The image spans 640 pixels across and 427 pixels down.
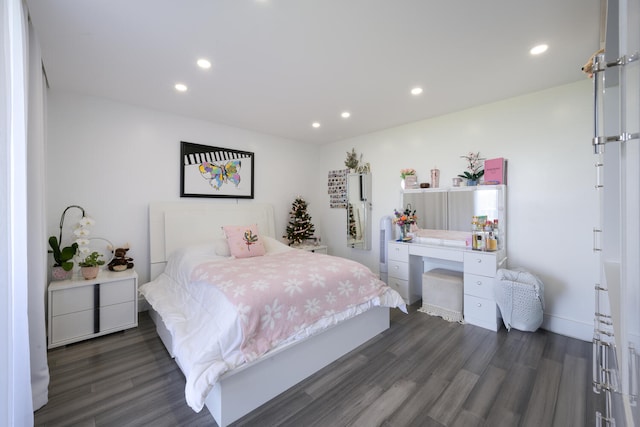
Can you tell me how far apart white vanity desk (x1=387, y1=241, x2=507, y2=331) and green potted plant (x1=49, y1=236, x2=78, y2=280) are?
367 cm

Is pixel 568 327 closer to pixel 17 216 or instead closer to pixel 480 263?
pixel 480 263

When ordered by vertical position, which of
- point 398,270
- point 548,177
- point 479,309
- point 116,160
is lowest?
point 479,309

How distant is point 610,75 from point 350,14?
1408 millimetres

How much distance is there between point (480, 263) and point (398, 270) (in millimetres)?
1047

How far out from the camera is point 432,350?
7.98ft

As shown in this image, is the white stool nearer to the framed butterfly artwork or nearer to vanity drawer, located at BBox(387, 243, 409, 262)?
vanity drawer, located at BBox(387, 243, 409, 262)

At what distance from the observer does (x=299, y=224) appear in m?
4.62

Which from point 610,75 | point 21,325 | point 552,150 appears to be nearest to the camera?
point 610,75

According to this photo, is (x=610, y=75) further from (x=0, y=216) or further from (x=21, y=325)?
(x=21, y=325)

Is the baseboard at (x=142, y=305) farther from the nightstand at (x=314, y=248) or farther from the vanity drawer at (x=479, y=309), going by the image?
the vanity drawer at (x=479, y=309)

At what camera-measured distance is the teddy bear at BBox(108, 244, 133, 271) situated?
2.96 m

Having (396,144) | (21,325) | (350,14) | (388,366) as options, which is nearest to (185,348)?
(21,325)

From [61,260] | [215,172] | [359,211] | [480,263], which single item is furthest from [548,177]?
[61,260]

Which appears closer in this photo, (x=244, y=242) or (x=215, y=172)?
(x=244, y=242)
